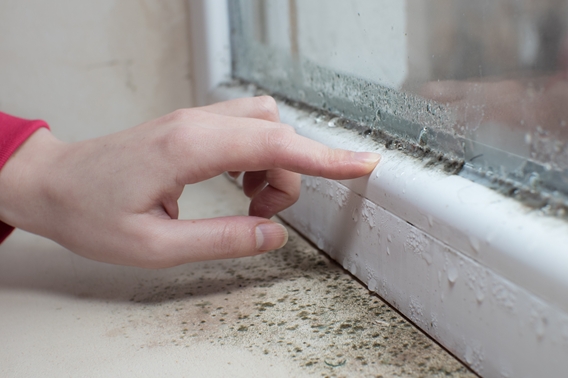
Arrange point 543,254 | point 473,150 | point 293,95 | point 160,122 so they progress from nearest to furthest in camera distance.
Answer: point 543,254
point 473,150
point 160,122
point 293,95

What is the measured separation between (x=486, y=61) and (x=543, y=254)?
158mm

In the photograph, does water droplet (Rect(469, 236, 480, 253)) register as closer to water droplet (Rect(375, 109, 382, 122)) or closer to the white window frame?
the white window frame

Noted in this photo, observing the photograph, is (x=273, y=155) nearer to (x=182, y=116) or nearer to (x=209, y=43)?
(x=182, y=116)

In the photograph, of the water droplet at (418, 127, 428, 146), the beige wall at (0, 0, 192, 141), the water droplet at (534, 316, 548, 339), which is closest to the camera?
the water droplet at (534, 316, 548, 339)

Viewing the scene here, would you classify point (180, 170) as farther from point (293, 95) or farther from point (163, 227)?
point (293, 95)

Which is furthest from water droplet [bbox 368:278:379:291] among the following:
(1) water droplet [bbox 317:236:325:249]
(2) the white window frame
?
(1) water droplet [bbox 317:236:325:249]

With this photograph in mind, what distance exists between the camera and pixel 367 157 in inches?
19.5

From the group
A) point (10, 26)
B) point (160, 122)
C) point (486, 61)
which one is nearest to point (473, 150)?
point (486, 61)

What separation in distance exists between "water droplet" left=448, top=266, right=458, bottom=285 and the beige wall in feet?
2.27

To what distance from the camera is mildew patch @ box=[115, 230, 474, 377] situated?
411mm

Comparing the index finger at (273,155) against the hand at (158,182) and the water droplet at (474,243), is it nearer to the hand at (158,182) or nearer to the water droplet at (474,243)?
the hand at (158,182)

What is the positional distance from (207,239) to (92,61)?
538 mm

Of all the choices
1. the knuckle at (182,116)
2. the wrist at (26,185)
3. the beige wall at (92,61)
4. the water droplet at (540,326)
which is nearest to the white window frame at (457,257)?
the water droplet at (540,326)

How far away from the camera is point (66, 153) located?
575mm
